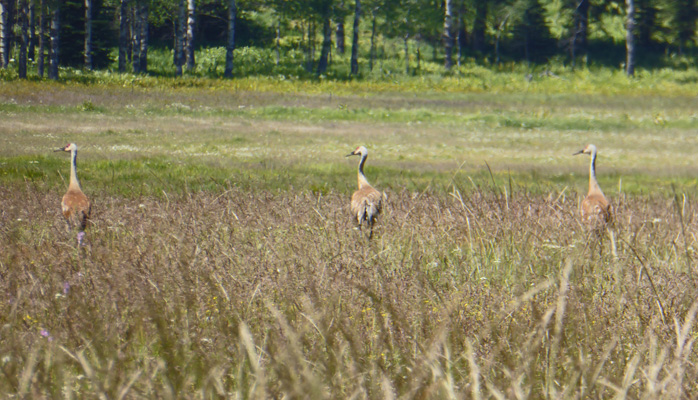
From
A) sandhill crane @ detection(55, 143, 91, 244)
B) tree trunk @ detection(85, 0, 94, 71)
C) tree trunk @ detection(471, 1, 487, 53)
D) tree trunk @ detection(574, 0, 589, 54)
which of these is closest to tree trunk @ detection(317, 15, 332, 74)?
tree trunk @ detection(85, 0, 94, 71)

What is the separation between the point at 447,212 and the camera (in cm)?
553

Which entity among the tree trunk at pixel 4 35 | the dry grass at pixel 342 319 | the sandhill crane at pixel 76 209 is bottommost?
the sandhill crane at pixel 76 209

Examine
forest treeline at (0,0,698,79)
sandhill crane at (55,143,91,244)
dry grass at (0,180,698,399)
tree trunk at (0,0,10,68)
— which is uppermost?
forest treeline at (0,0,698,79)

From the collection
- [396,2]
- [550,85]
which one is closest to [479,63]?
[396,2]

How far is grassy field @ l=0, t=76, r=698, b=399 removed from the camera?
2100mm

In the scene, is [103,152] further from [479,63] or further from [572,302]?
[479,63]

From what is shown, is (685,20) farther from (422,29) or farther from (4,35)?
(4,35)

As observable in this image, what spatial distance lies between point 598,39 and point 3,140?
51.9m

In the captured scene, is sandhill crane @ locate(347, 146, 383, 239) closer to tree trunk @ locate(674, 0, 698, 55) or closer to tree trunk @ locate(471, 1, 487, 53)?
tree trunk @ locate(471, 1, 487, 53)

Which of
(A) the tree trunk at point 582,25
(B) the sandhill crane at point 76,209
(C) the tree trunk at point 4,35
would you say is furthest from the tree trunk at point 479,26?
(B) the sandhill crane at point 76,209

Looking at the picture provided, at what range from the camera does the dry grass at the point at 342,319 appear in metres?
1.91

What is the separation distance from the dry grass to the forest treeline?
37490 mm

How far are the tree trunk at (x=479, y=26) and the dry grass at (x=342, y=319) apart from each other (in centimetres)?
5156

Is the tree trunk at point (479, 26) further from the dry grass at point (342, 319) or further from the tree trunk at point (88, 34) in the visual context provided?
the dry grass at point (342, 319)
